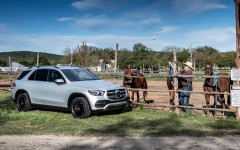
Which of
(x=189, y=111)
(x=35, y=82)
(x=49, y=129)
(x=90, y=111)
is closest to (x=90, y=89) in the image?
(x=90, y=111)

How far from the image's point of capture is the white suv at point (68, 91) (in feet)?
23.9

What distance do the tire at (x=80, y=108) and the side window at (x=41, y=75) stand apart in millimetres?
1844

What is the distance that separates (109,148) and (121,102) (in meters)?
3.39

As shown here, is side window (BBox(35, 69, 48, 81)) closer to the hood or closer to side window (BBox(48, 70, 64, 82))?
side window (BBox(48, 70, 64, 82))

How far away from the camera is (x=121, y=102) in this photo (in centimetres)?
779

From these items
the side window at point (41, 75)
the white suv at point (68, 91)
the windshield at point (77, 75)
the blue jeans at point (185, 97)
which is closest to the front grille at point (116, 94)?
the white suv at point (68, 91)

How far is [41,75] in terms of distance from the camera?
28.7 feet

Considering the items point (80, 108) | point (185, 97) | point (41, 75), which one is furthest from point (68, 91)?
point (185, 97)

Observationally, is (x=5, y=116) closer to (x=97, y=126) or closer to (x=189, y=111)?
(x=97, y=126)

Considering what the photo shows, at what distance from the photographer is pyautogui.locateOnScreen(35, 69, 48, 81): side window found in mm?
8630

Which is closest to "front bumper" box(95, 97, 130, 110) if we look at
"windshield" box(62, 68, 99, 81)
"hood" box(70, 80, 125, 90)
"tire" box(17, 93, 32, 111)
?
"hood" box(70, 80, 125, 90)

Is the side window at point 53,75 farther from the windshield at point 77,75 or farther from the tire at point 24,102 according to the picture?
the tire at point 24,102

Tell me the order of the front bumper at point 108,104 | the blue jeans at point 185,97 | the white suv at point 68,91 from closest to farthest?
the front bumper at point 108,104 → the white suv at point 68,91 → the blue jeans at point 185,97

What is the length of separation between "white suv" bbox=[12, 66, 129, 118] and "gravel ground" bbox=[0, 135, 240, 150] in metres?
2.11
